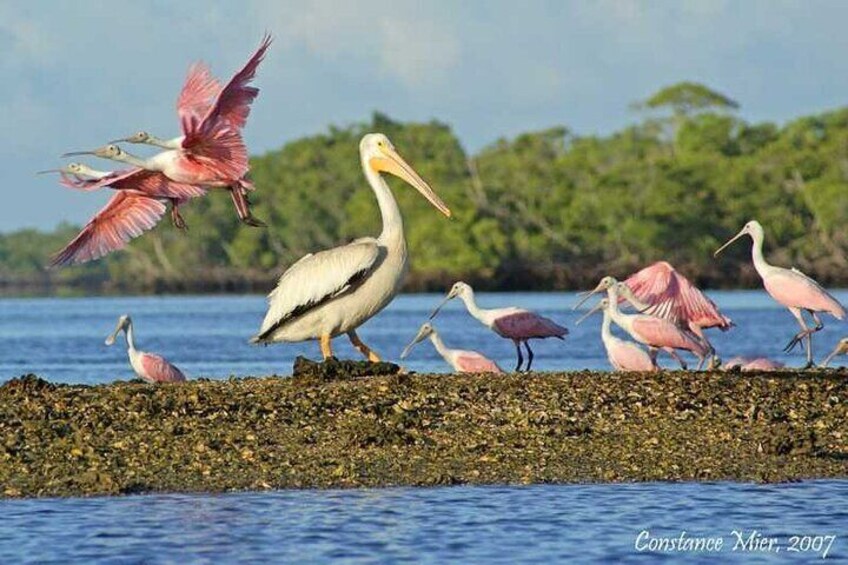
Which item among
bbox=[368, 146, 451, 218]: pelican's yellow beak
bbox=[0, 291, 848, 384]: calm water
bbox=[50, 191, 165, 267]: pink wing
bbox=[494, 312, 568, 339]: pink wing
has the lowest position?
bbox=[0, 291, 848, 384]: calm water

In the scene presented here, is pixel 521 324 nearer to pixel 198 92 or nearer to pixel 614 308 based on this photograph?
pixel 614 308

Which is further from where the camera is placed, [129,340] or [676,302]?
[129,340]

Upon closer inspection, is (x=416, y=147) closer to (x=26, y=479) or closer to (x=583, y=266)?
(x=583, y=266)

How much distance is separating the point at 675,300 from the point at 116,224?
18.0 feet

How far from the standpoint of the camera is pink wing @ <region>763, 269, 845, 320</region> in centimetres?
1772

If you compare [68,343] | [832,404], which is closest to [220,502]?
[832,404]

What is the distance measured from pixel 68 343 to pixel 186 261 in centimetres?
7289

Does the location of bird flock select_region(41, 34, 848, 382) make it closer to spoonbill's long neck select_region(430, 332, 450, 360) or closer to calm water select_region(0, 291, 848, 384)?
spoonbill's long neck select_region(430, 332, 450, 360)

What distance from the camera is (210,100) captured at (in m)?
15.6

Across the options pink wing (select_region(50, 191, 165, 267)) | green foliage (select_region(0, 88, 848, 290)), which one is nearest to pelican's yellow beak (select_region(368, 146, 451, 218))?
pink wing (select_region(50, 191, 165, 267))

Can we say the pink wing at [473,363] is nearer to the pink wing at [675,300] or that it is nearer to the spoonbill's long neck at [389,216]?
the pink wing at [675,300]

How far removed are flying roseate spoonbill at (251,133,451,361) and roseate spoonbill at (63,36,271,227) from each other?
59 centimetres

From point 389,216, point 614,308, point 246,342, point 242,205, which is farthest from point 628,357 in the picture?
point 246,342

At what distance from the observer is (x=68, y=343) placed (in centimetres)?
3503
